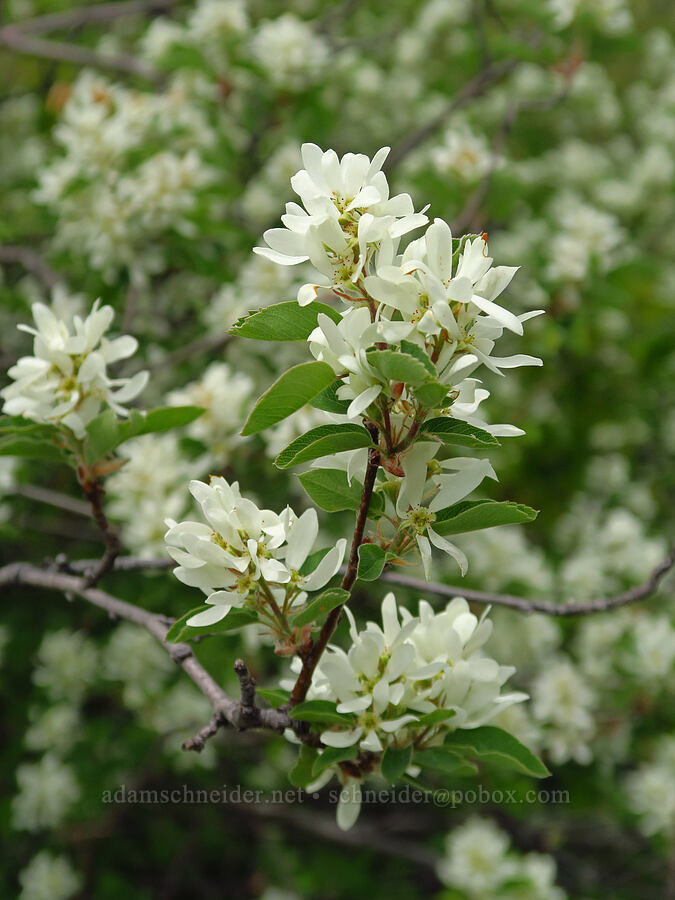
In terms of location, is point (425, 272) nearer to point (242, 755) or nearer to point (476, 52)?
point (242, 755)

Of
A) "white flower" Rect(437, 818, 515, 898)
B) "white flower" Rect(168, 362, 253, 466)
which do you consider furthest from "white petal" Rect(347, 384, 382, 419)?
"white flower" Rect(437, 818, 515, 898)

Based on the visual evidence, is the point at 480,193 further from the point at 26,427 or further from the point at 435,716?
the point at 435,716

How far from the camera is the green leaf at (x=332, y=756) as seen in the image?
1109mm

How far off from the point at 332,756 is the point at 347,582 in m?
0.25

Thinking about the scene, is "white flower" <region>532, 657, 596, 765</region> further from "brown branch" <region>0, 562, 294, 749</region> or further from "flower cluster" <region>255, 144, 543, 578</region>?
"flower cluster" <region>255, 144, 543, 578</region>

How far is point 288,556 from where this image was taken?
1141 millimetres

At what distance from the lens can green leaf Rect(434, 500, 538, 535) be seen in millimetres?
1007

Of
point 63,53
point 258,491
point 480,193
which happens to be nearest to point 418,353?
point 258,491

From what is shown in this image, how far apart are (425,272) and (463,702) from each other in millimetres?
658

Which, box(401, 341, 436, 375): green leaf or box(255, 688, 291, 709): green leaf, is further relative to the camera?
box(255, 688, 291, 709): green leaf

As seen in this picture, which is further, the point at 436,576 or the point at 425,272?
the point at 436,576

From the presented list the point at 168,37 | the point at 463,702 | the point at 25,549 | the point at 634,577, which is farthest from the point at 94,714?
the point at 168,37

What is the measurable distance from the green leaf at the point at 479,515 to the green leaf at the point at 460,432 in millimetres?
84

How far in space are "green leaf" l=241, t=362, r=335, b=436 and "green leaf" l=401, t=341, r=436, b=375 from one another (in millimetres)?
109
